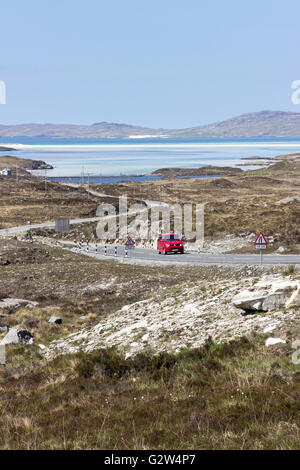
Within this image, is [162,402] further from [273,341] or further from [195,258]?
[195,258]

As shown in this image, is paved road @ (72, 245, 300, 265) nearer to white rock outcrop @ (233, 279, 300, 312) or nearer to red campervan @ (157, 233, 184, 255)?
red campervan @ (157, 233, 184, 255)

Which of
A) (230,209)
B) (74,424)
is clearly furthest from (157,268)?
(230,209)

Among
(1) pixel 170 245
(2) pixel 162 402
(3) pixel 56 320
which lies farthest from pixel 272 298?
(1) pixel 170 245

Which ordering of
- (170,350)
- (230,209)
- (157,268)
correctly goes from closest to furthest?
1. (170,350)
2. (157,268)
3. (230,209)

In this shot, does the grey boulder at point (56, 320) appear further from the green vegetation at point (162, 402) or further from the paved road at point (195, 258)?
the paved road at point (195, 258)

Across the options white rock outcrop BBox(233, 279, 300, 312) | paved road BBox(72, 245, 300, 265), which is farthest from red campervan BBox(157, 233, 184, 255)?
white rock outcrop BBox(233, 279, 300, 312)

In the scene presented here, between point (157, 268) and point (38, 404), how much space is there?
27.7 metres

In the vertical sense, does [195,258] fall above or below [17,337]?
below

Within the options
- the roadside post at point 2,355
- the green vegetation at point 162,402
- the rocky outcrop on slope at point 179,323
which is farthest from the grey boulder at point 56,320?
the green vegetation at point 162,402

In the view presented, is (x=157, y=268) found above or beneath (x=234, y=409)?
beneath

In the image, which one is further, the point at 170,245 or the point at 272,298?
the point at 170,245

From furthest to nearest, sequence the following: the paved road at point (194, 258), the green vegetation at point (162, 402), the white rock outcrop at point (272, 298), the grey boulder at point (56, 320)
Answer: the paved road at point (194, 258) < the grey boulder at point (56, 320) < the white rock outcrop at point (272, 298) < the green vegetation at point (162, 402)

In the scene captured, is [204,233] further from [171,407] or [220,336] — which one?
[171,407]

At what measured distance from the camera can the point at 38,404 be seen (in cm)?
1034
